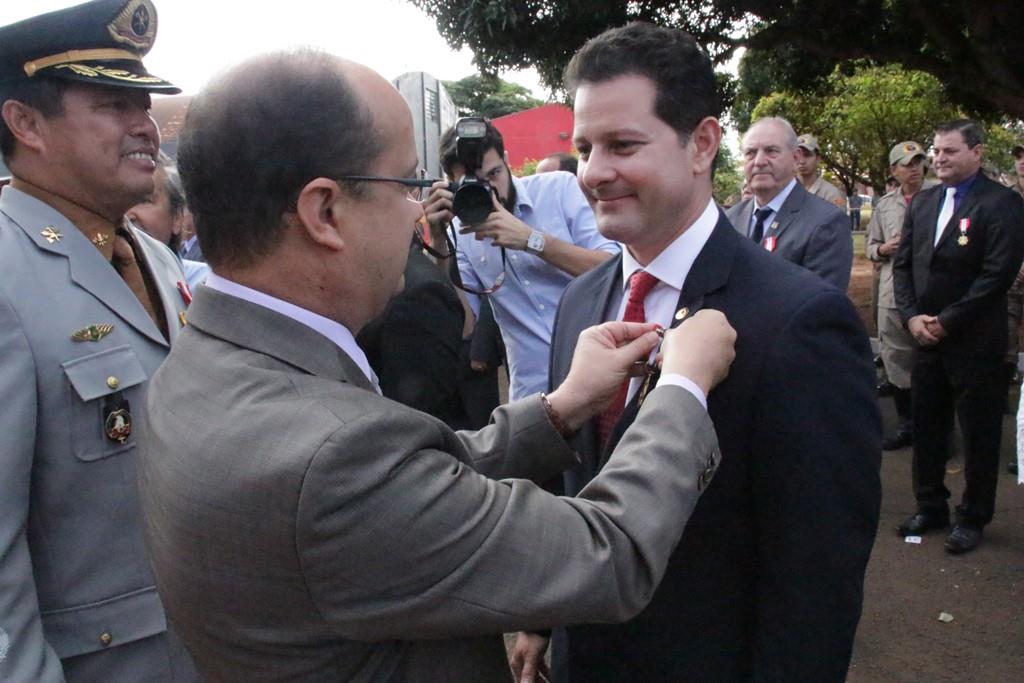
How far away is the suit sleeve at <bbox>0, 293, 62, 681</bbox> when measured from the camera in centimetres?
144

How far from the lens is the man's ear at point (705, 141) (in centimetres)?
171

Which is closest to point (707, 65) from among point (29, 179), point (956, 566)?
point (29, 179)

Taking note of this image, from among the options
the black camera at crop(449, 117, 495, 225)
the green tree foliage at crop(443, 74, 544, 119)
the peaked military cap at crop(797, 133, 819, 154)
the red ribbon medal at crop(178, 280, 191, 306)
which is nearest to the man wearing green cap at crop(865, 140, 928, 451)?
the peaked military cap at crop(797, 133, 819, 154)

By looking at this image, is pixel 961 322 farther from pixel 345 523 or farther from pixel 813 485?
pixel 345 523

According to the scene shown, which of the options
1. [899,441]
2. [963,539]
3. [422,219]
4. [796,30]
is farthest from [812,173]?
[422,219]

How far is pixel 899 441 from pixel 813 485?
536 centimetres

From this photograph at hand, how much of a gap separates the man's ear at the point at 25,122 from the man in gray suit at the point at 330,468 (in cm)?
79

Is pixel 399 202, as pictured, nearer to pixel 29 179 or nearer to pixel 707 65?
pixel 707 65

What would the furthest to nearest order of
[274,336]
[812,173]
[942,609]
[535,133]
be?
[535,133] < [812,173] < [942,609] < [274,336]

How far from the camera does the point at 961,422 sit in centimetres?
451

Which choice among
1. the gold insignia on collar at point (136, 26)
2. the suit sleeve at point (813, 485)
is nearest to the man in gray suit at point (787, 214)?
the suit sleeve at point (813, 485)

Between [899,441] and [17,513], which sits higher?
[17,513]

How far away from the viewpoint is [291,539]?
39.7 inches

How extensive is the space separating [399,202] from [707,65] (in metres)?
0.84
